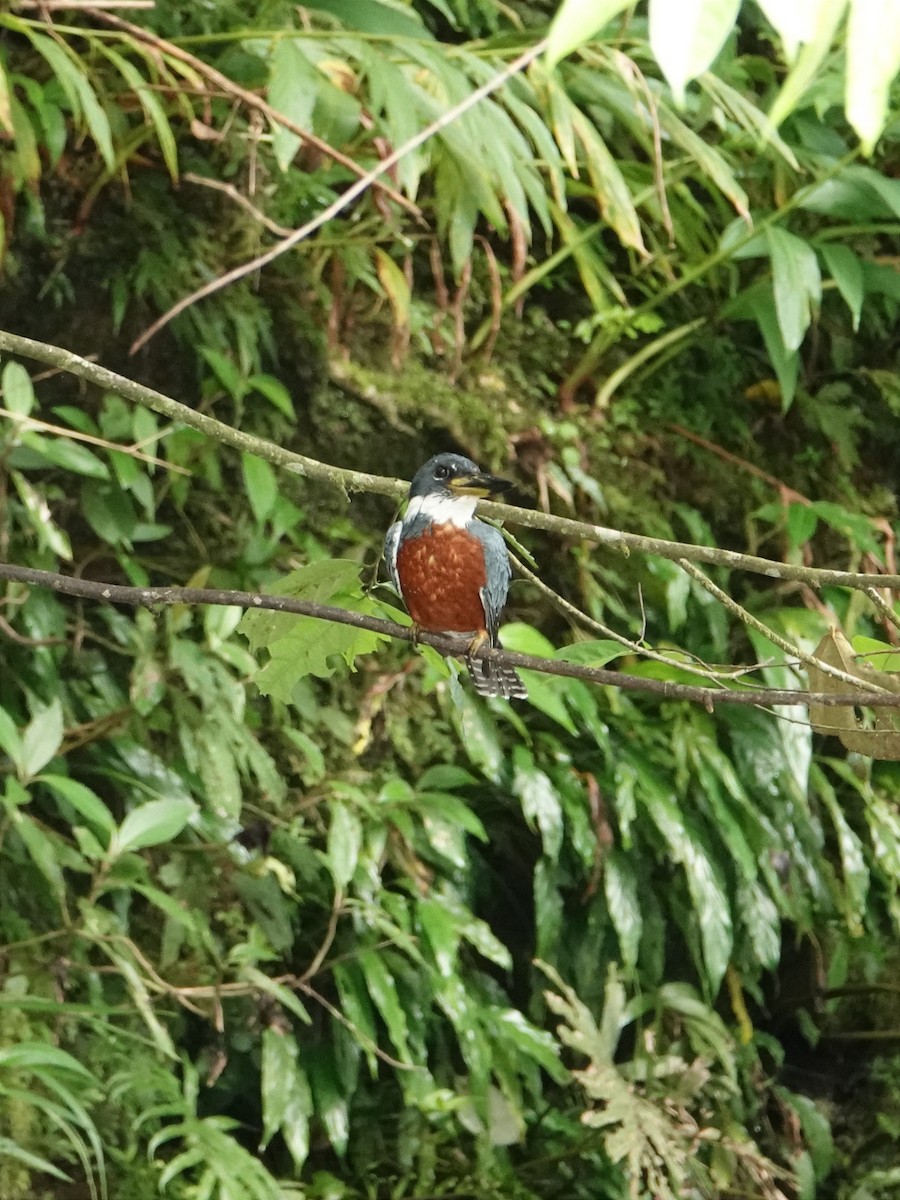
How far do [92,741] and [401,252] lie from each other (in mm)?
1401

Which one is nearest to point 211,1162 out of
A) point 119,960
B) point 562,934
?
point 119,960

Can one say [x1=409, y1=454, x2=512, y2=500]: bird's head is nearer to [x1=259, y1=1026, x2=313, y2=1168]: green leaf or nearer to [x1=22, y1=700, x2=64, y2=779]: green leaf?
[x1=22, y1=700, x2=64, y2=779]: green leaf

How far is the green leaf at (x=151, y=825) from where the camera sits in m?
2.31

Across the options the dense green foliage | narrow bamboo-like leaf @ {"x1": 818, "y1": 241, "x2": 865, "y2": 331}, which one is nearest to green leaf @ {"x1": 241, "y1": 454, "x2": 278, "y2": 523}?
the dense green foliage

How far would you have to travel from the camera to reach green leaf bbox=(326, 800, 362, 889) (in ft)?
8.82

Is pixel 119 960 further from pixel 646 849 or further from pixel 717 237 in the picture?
pixel 717 237

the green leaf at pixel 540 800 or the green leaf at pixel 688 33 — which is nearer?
the green leaf at pixel 688 33

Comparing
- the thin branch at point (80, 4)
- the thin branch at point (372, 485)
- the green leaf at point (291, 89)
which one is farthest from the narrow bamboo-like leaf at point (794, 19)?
the thin branch at point (80, 4)

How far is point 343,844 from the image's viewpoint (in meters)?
2.73

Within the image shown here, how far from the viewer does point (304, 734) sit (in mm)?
2908

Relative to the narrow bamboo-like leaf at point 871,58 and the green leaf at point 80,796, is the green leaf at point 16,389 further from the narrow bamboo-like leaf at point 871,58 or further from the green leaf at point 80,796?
the narrow bamboo-like leaf at point 871,58

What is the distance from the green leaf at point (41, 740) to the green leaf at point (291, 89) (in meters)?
0.98

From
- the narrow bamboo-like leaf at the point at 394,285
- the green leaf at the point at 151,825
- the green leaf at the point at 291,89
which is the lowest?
the green leaf at the point at 151,825

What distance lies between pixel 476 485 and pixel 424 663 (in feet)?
4.28
